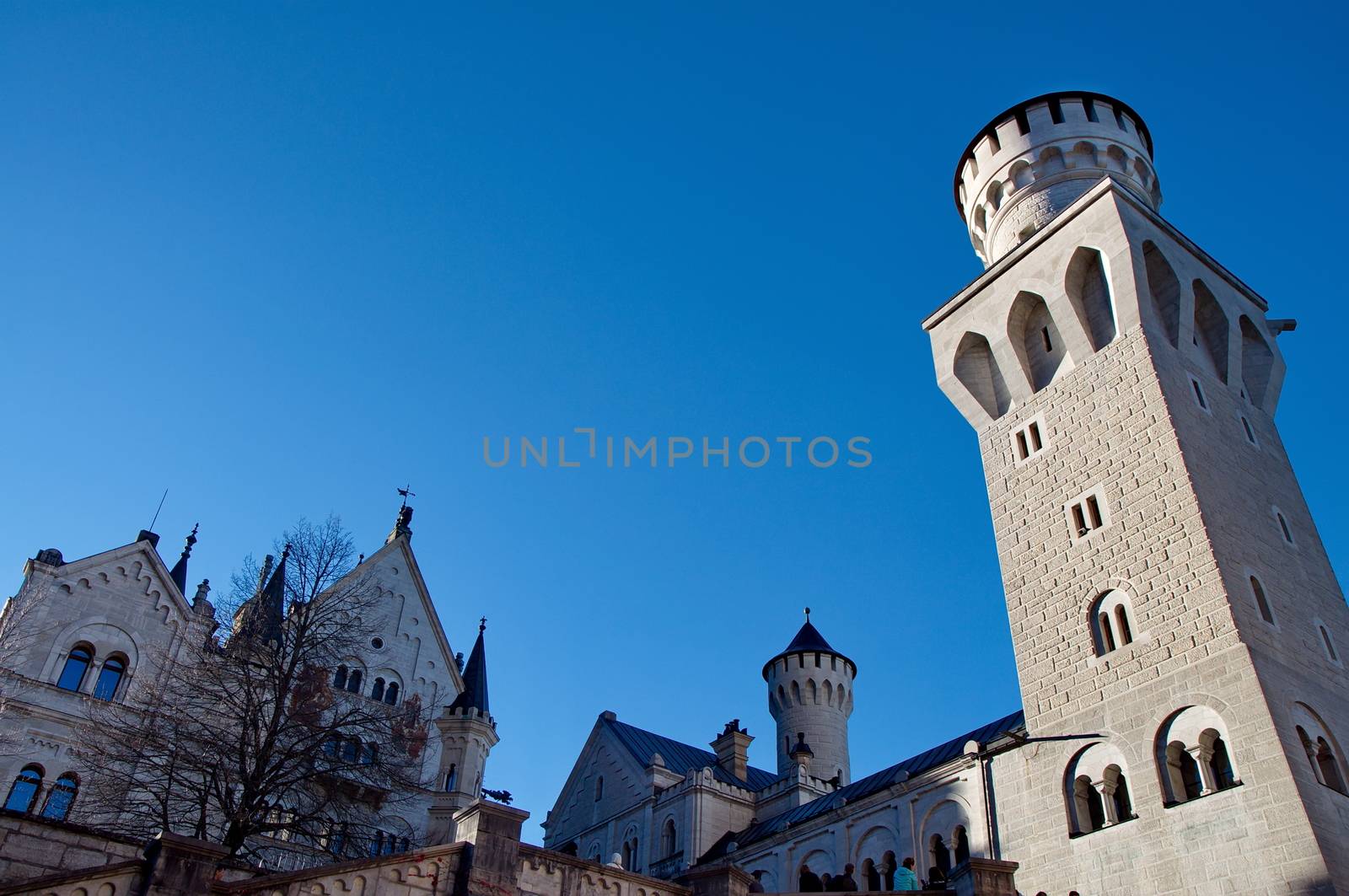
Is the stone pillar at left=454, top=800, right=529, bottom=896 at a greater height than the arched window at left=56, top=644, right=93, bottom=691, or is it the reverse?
the arched window at left=56, top=644, right=93, bottom=691

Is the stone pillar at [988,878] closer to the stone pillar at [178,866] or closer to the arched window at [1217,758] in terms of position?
the arched window at [1217,758]

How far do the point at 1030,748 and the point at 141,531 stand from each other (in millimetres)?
26614

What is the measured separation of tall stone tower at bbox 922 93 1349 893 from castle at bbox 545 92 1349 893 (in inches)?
2.1

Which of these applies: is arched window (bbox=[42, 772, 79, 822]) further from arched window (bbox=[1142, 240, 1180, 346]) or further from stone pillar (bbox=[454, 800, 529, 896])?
arched window (bbox=[1142, 240, 1180, 346])

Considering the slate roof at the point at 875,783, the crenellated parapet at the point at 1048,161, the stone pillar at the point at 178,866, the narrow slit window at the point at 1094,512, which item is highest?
the crenellated parapet at the point at 1048,161

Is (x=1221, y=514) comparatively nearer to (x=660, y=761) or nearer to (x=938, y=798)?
(x=938, y=798)

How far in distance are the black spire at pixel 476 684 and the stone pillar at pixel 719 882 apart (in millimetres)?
19325

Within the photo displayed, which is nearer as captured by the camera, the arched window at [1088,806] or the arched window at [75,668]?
the arched window at [1088,806]

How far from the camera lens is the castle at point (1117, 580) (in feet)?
57.7

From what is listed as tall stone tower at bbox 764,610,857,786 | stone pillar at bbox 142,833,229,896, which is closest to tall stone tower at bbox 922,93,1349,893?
stone pillar at bbox 142,833,229,896

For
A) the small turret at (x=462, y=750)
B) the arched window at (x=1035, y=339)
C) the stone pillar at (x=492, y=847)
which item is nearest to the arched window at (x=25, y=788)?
the small turret at (x=462, y=750)

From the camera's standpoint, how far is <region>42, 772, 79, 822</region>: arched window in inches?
944

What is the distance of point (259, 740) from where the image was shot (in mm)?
19172

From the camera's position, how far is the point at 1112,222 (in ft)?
81.7
